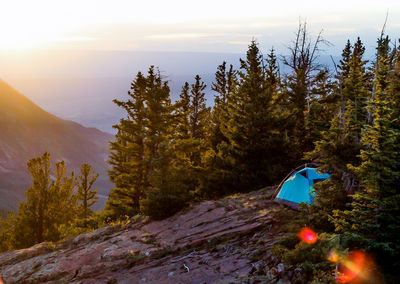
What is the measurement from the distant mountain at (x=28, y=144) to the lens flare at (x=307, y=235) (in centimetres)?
13229

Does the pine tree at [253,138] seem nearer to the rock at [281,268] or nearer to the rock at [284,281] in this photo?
the rock at [281,268]

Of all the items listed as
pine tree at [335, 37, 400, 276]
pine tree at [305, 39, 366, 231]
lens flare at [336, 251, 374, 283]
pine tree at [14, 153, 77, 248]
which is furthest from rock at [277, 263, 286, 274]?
pine tree at [14, 153, 77, 248]

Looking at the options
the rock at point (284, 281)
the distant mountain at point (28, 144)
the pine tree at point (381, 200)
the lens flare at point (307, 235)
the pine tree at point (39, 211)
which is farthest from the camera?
the distant mountain at point (28, 144)

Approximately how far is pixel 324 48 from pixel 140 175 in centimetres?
2223

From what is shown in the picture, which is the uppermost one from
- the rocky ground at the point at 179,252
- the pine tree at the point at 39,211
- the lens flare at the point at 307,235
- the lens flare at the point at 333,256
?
the lens flare at the point at 333,256

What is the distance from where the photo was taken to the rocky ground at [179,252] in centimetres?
958

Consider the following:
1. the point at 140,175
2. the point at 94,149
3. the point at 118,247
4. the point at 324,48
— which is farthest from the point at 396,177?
the point at 94,149

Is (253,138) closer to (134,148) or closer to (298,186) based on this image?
(298,186)

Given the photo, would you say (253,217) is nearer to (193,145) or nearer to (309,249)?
(309,249)

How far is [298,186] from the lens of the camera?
44.7 ft

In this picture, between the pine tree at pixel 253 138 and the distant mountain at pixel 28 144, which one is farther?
the distant mountain at pixel 28 144

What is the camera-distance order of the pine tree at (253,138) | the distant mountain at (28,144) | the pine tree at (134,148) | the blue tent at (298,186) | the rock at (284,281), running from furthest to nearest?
the distant mountain at (28,144) → the pine tree at (134,148) → the pine tree at (253,138) → the blue tent at (298,186) → the rock at (284,281)

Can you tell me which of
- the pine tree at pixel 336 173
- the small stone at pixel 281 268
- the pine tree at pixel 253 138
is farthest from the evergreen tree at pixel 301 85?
the small stone at pixel 281 268

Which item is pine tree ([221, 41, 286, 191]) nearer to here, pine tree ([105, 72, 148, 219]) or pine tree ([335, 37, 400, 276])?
pine tree ([105, 72, 148, 219])
